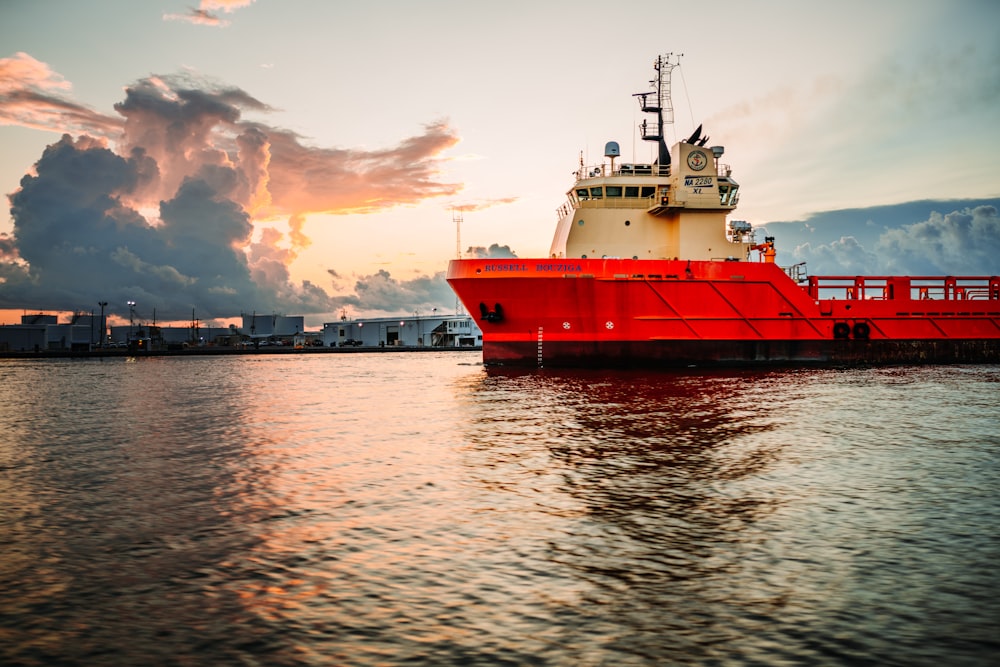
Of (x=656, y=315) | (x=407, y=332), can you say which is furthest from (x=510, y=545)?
(x=407, y=332)

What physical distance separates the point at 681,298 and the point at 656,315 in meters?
1.24

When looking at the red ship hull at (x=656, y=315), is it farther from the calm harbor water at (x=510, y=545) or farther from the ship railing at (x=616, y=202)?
the calm harbor water at (x=510, y=545)

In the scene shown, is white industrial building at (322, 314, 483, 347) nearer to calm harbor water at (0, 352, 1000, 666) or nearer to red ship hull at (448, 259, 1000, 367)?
red ship hull at (448, 259, 1000, 367)

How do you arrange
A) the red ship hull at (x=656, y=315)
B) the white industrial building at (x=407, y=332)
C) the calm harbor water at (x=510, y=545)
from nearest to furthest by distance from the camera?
the calm harbor water at (x=510, y=545) < the red ship hull at (x=656, y=315) < the white industrial building at (x=407, y=332)

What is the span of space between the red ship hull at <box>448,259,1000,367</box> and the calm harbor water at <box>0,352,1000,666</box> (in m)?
14.2

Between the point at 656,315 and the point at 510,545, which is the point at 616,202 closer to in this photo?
the point at 656,315

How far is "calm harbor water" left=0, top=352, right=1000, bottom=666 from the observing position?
11.5 ft

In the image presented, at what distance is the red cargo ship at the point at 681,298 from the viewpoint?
2556 centimetres

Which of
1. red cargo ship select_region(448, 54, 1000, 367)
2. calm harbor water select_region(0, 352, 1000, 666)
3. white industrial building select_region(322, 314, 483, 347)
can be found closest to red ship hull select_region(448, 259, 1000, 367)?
red cargo ship select_region(448, 54, 1000, 367)

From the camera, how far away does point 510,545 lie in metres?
5.11

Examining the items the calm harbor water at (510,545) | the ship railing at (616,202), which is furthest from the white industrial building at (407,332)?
the calm harbor water at (510,545)

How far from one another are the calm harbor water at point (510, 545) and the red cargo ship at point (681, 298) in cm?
1439

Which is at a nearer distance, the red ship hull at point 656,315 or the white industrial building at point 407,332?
the red ship hull at point 656,315

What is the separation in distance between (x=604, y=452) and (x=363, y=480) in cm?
330
